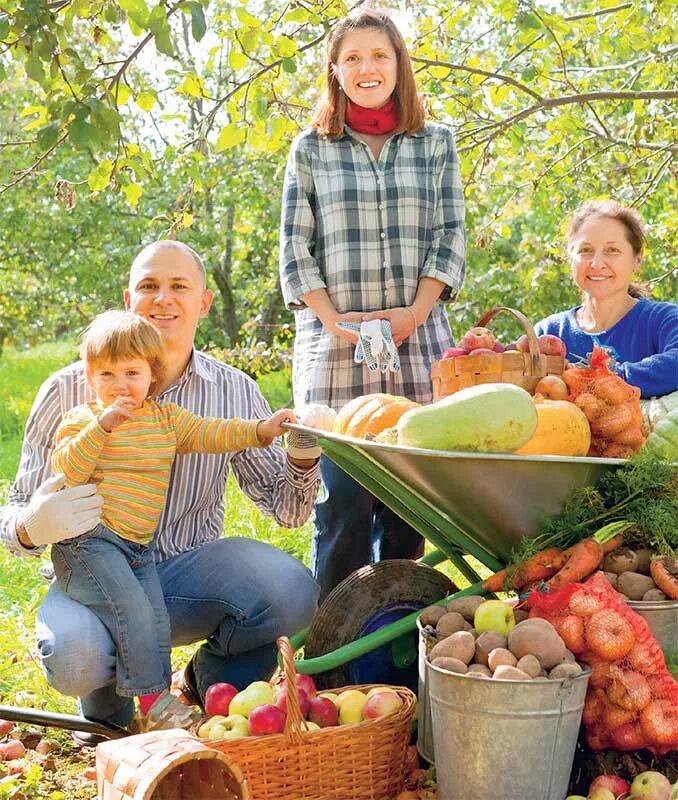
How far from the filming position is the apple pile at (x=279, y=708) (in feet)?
8.10

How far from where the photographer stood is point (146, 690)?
9.08 feet

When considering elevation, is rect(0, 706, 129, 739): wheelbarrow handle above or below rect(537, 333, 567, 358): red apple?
below

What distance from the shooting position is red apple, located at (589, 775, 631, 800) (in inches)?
95.2

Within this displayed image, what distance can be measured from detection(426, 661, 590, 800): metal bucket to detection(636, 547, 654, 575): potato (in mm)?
434

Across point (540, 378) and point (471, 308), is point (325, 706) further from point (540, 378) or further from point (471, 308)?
point (471, 308)

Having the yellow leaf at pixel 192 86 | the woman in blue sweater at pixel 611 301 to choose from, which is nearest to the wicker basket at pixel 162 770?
the woman in blue sweater at pixel 611 301

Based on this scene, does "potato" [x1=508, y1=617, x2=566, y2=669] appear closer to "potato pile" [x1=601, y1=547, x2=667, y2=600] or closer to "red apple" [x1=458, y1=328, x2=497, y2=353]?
"potato pile" [x1=601, y1=547, x2=667, y2=600]

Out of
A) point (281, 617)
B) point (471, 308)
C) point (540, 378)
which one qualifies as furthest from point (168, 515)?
point (471, 308)

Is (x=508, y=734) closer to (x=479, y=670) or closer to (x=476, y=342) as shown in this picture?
(x=479, y=670)

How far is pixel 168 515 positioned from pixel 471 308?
5012 mm

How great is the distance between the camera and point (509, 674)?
2.33m

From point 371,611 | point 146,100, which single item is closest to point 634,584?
point 371,611

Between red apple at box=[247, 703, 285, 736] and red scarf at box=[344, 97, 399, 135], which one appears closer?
red apple at box=[247, 703, 285, 736]

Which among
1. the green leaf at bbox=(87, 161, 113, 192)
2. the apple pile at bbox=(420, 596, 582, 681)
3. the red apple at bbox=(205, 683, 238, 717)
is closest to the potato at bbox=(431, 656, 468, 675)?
the apple pile at bbox=(420, 596, 582, 681)
